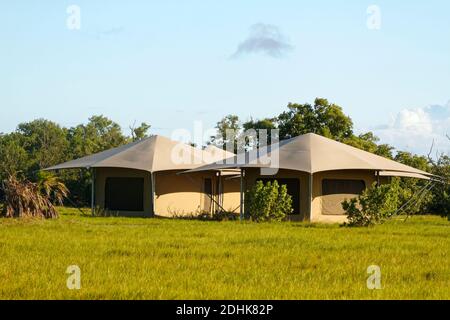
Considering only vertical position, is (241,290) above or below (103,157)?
below

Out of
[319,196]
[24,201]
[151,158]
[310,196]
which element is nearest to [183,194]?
[151,158]

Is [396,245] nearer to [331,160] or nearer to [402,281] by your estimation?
[402,281]

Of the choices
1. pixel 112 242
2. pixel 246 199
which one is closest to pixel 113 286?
pixel 112 242

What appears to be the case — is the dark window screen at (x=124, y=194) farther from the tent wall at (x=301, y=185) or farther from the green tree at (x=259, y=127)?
the green tree at (x=259, y=127)

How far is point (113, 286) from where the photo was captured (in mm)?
11109

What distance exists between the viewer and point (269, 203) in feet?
96.2

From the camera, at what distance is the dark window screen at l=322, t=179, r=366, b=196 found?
3216 cm

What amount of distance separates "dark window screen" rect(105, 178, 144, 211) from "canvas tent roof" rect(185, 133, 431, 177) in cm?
347

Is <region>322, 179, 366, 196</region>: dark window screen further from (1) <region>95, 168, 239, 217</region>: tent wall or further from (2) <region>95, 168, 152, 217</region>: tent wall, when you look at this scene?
(2) <region>95, 168, 152, 217</region>: tent wall

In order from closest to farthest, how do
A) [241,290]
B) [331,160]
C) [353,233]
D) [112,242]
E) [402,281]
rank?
[241,290], [402,281], [112,242], [353,233], [331,160]

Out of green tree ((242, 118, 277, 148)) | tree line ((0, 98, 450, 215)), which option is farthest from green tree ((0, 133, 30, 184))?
green tree ((242, 118, 277, 148))

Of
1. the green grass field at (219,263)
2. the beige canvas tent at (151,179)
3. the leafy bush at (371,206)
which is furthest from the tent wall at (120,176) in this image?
the green grass field at (219,263)

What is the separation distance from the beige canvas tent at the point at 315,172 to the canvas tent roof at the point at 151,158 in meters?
1.97
